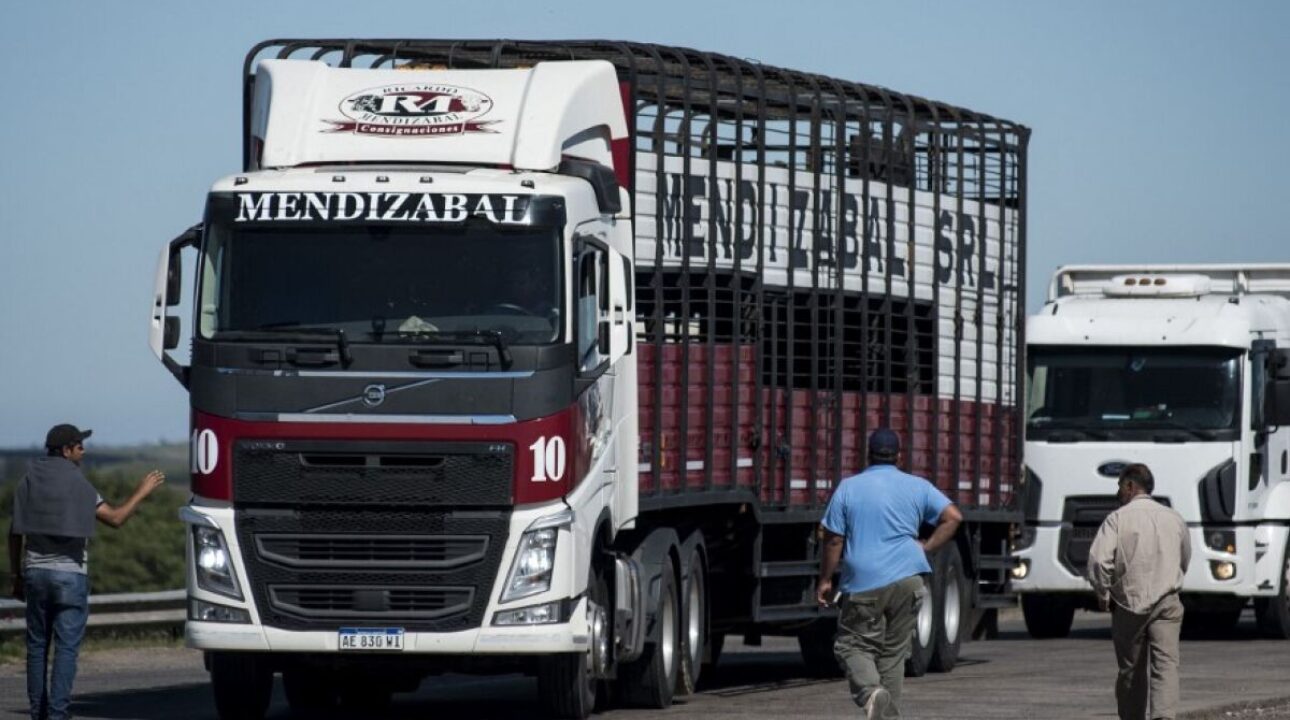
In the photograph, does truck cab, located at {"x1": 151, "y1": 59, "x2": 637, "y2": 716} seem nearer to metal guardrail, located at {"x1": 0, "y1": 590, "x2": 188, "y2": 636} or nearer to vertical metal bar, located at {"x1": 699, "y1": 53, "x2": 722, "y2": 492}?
vertical metal bar, located at {"x1": 699, "y1": 53, "x2": 722, "y2": 492}

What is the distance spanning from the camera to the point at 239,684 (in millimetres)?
15492

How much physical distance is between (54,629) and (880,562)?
4615 millimetres

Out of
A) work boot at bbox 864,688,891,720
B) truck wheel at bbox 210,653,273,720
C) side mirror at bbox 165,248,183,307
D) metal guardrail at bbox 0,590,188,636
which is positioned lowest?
metal guardrail at bbox 0,590,188,636

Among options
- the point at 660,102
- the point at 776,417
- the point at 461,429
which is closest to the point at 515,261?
the point at 461,429

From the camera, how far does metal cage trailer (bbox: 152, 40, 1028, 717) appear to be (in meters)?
14.6

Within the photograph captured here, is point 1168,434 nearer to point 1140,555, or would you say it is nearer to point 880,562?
point 1140,555

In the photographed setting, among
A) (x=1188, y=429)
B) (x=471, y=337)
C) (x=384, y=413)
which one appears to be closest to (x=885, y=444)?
(x=471, y=337)

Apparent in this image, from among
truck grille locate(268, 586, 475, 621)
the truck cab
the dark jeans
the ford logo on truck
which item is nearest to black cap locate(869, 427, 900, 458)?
the truck cab

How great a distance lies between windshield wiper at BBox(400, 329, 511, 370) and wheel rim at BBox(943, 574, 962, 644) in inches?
319

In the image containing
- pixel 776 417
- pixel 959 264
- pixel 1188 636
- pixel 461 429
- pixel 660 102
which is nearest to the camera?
pixel 461 429

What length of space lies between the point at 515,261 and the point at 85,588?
3.01 metres

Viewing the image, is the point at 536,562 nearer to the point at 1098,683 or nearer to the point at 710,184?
the point at 710,184

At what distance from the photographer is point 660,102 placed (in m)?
17.2

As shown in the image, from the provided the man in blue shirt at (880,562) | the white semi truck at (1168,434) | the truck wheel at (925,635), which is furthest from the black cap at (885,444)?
the white semi truck at (1168,434)
